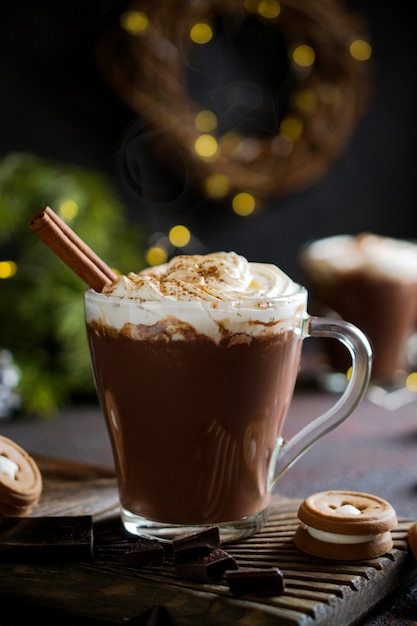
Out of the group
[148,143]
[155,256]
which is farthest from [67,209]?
[148,143]

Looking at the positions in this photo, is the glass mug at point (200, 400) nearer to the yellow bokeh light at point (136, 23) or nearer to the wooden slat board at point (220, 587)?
the wooden slat board at point (220, 587)

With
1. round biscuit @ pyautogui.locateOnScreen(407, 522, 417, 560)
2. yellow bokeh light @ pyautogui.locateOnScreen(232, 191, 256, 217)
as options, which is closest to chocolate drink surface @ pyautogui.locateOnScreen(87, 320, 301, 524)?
round biscuit @ pyautogui.locateOnScreen(407, 522, 417, 560)

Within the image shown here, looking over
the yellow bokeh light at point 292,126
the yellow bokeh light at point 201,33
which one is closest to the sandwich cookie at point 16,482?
the yellow bokeh light at point 201,33

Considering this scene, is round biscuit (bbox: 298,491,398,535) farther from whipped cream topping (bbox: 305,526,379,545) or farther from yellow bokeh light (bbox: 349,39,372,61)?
yellow bokeh light (bbox: 349,39,372,61)

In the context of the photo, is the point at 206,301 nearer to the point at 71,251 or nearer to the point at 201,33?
the point at 71,251

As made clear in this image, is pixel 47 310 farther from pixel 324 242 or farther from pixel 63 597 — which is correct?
pixel 63 597
